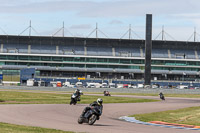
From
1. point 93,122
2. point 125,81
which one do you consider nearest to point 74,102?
point 93,122

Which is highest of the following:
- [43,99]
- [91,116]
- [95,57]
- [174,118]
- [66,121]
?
[95,57]

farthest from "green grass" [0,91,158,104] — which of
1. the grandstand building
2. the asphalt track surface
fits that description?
the grandstand building

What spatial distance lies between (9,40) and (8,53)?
6770 mm

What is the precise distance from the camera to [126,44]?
151m

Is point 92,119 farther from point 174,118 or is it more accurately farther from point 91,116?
point 174,118

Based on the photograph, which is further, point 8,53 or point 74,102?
point 8,53

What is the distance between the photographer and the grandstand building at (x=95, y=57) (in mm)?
143750

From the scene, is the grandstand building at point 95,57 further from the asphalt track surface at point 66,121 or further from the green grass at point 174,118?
the asphalt track surface at point 66,121

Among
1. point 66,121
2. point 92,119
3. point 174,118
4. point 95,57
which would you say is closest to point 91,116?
point 92,119

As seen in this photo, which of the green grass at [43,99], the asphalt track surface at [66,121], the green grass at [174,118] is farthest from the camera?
the green grass at [43,99]

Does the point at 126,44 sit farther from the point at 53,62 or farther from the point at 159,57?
the point at 53,62

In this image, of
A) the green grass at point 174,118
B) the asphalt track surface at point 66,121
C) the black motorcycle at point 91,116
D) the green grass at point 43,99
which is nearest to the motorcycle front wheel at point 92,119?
the black motorcycle at point 91,116

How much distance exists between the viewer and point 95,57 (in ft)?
477

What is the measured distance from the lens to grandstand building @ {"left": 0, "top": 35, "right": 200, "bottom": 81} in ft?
472
